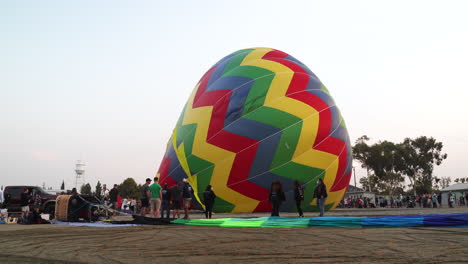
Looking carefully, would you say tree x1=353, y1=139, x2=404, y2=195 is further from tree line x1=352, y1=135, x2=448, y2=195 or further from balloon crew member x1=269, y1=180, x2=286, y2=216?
balloon crew member x1=269, y1=180, x2=286, y2=216

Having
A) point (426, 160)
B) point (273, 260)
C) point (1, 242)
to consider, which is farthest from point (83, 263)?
point (426, 160)

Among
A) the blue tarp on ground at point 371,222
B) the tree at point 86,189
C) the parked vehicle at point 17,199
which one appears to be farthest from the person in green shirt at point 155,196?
the tree at point 86,189

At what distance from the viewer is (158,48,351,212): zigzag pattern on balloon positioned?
17344mm

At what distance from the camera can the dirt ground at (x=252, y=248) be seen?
5.12 metres

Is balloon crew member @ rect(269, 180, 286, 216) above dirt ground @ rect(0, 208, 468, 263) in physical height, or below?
above

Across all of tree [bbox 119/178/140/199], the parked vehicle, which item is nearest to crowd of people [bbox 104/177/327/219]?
the parked vehicle

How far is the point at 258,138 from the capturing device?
1736 cm

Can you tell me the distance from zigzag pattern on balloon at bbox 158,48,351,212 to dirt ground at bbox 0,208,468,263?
933cm

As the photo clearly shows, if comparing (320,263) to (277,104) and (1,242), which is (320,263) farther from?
(277,104)

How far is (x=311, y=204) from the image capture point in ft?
60.6

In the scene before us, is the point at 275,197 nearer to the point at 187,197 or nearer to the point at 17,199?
the point at 187,197

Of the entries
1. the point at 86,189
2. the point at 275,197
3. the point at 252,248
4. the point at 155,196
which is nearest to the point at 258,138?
the point at 275,197

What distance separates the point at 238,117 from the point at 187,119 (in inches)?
122

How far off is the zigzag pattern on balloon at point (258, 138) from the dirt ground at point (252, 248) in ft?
30.6
